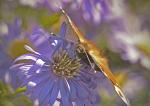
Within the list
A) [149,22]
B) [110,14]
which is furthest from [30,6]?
[149,22]

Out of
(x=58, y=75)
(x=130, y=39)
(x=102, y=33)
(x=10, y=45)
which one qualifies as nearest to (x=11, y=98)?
(x=58, y=75)

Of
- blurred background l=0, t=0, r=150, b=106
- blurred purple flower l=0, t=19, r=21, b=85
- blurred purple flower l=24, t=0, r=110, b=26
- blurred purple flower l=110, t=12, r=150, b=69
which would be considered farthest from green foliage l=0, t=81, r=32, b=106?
blurred purple flower l=110, t=12, r=150, b=69

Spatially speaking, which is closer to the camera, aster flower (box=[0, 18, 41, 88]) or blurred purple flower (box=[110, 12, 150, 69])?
aster flower (box=[0, 18, 41, 88])

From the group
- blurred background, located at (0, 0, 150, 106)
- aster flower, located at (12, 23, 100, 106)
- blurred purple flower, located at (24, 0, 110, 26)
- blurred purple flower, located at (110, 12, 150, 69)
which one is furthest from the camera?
blurred purple flower, located at (110, 12, 150, 69)

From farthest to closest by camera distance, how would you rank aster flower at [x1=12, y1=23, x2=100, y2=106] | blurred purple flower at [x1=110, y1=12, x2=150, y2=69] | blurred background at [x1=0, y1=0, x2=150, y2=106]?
blurred purple flower at [x1=110, y1=12, x2=150, y2=69], blurred background at [x1=0, y1=0, x2=150, y2=106], aster flower at [x1=12, y1=23, x2=100, y2=106]

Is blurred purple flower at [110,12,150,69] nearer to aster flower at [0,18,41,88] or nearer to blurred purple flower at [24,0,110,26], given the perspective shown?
blurred purple flower at [24,0,110,26]

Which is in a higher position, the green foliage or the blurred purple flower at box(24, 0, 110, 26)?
the blurred purple flower at box(24, 0, 110, 26)

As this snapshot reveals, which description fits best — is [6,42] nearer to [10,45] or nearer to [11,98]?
[10,45]
